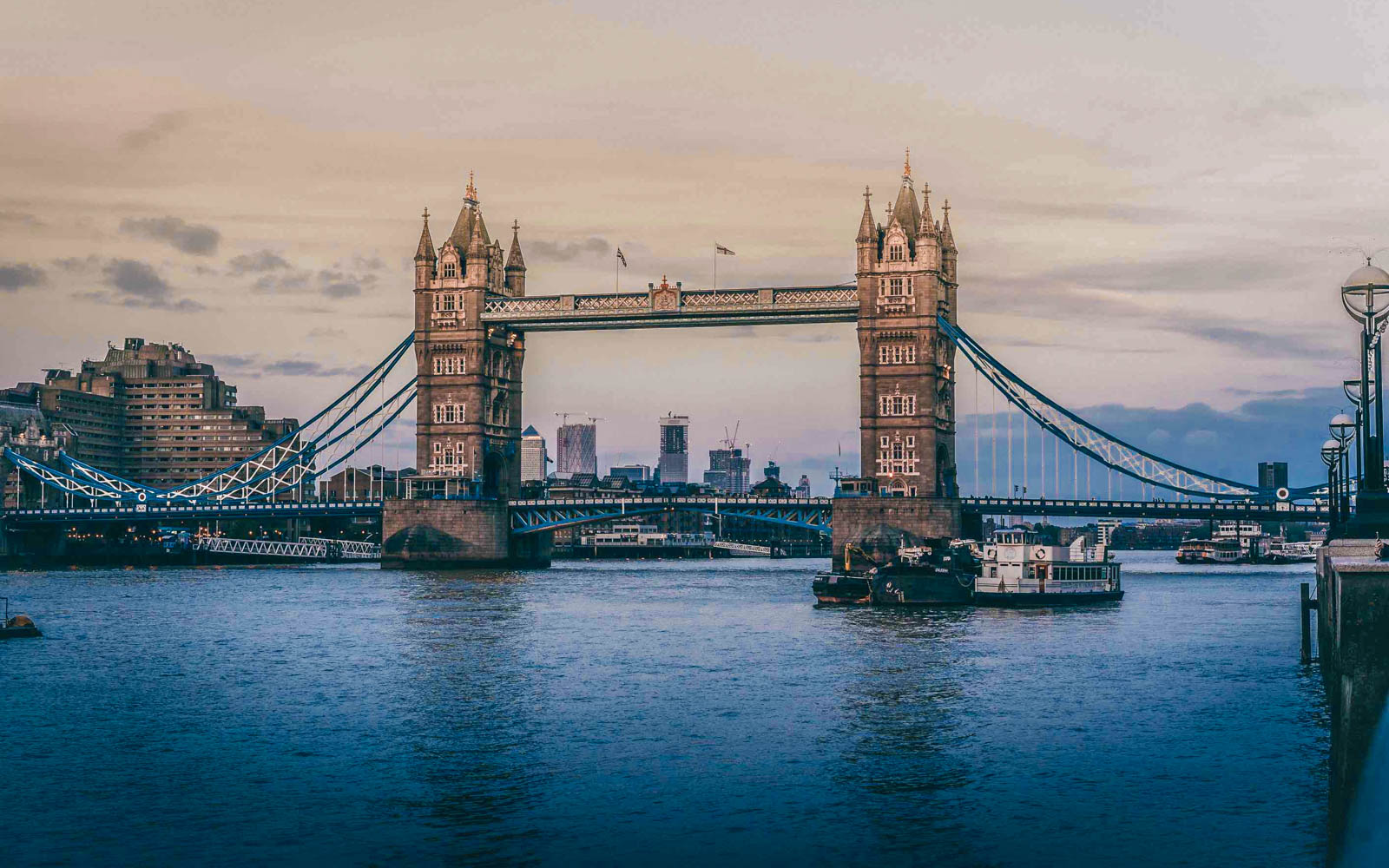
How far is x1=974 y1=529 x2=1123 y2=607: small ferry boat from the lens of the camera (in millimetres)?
81250

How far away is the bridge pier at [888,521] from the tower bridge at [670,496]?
0.38 feet

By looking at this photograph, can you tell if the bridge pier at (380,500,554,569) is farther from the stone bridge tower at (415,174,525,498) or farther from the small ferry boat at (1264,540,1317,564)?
the small ferry boat at (1264,540,1317,564)

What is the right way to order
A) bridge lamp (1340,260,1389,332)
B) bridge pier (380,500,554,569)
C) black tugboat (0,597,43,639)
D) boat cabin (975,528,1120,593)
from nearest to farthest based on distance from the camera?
bridge lamp (1340,260,1389,332) < black tugboat (0,597,43,639) < boat cabin (975,528,1120,593) < bridge pier (380,500,554,569)

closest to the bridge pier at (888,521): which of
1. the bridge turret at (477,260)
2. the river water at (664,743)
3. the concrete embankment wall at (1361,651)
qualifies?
the bridge turret at (477,260)

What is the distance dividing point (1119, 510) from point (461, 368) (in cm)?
4952

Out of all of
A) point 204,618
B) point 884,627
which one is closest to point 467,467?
point 204,618

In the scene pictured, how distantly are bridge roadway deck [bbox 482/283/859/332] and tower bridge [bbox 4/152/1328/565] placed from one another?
0.44 ft

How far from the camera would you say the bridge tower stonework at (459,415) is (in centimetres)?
12688

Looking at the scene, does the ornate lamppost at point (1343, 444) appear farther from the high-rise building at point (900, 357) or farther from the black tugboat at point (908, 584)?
the high-rise building at point (900, 357)

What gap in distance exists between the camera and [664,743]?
123 feet

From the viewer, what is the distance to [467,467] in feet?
424

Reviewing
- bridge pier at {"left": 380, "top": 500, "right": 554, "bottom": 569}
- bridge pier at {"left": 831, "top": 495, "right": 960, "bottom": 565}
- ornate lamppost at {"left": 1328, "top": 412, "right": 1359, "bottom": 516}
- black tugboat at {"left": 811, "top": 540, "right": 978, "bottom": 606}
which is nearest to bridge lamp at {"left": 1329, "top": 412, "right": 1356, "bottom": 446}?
ornate lamppost at {"left": 1328, "top": 412, "right": 1359, "bottom": 516}

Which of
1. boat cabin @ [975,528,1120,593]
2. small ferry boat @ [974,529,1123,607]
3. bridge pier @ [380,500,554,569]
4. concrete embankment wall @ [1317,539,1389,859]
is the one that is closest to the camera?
concrete embankment wall @ [1317,539,1389,859]

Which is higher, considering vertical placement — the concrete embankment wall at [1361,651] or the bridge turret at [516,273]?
the bridge turret at [516,273]
